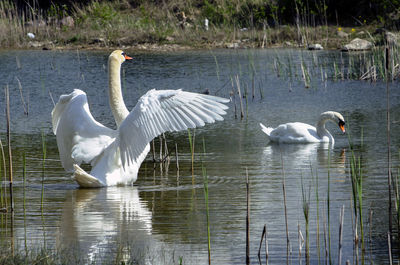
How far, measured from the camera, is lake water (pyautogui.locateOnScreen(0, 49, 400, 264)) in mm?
5617

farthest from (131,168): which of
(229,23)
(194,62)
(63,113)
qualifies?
(229,23)

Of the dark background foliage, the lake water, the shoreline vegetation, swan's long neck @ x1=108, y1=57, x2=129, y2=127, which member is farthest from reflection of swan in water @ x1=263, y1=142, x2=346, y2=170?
the dark background foliage

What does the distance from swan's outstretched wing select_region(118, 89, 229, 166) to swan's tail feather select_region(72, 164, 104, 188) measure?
1.80 ft

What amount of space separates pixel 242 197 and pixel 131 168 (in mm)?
1382

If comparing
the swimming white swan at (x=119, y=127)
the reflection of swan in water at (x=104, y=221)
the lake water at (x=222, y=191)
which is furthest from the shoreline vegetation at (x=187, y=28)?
the reflection of swan in water at (x=104, y=221)

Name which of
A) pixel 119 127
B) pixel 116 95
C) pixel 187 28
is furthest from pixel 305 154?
pixel 187 28

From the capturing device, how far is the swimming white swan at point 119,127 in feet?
23.5

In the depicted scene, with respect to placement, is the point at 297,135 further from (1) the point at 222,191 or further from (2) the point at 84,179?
(2) the point at 84,179

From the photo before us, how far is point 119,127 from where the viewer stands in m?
A: 7.43

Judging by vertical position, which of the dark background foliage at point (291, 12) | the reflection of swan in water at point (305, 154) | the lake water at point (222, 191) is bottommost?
the reflection of swan in water at point (305, 154)

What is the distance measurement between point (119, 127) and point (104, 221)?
1.23 m

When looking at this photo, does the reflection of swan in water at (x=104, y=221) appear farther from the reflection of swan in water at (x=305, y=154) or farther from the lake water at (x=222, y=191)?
the reflection of swan in water at (x=305, y=154)

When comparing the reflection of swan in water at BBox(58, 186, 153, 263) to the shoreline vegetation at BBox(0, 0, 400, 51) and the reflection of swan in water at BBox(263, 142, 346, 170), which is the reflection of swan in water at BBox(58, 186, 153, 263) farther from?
the shoreline vegetation at BBox(0, 0, 400, 51)

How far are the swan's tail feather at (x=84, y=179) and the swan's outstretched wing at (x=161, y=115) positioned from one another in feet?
1.80
